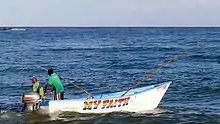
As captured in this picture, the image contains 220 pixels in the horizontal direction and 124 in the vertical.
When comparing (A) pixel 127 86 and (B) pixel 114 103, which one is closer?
(B) pixel 114 103

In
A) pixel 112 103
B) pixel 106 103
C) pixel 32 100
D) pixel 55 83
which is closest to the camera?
pixel 32 100

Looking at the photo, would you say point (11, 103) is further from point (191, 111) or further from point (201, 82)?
point (201, 82)

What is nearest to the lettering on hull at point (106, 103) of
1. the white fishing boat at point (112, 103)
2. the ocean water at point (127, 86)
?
the white fishing boat at point (112, 103)

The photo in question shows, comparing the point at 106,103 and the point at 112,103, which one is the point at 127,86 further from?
the point at 106,103

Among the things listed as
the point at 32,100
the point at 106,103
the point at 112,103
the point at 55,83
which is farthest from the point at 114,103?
the point at 32,100

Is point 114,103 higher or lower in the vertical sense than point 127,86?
higher

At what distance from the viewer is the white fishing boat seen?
18516 mm

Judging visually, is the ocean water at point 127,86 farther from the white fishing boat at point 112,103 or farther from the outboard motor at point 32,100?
the outboard motor at point 32,100

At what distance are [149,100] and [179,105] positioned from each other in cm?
255

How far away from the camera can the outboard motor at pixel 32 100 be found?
1825cm

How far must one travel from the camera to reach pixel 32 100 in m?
18.2

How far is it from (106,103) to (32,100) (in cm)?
319

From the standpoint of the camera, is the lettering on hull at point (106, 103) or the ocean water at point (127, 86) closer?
the ocean water at point (127, 86)

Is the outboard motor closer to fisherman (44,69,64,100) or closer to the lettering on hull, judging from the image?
fisherman (44,69,64,100)
